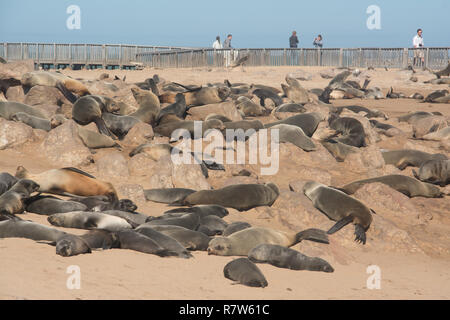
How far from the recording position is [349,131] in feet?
33.7

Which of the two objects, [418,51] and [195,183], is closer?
[195,183]

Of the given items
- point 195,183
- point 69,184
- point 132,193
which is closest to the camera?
point 69,184

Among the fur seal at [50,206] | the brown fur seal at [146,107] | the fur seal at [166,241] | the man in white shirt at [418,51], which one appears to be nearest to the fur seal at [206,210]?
the fur seal at [50,206]

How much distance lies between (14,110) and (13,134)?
895 mm

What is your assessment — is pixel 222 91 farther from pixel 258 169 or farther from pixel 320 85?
pixel 320 85

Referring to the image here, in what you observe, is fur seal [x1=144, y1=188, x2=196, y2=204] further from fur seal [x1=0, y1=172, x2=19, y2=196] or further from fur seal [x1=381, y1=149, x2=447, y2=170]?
fur seal [x1=381, y1=149, x2=447, y2=170]

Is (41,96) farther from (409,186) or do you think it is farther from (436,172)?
(436,172)

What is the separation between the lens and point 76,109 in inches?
349

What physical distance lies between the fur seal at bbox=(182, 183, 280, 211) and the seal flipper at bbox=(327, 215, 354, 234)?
2.69 feet

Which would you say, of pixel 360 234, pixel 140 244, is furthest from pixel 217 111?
pixel 140 244

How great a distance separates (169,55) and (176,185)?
22888 millimetres

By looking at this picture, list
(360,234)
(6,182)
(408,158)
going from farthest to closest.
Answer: (408,158) → (360,234) → (6,182)

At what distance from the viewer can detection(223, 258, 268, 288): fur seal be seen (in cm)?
434
